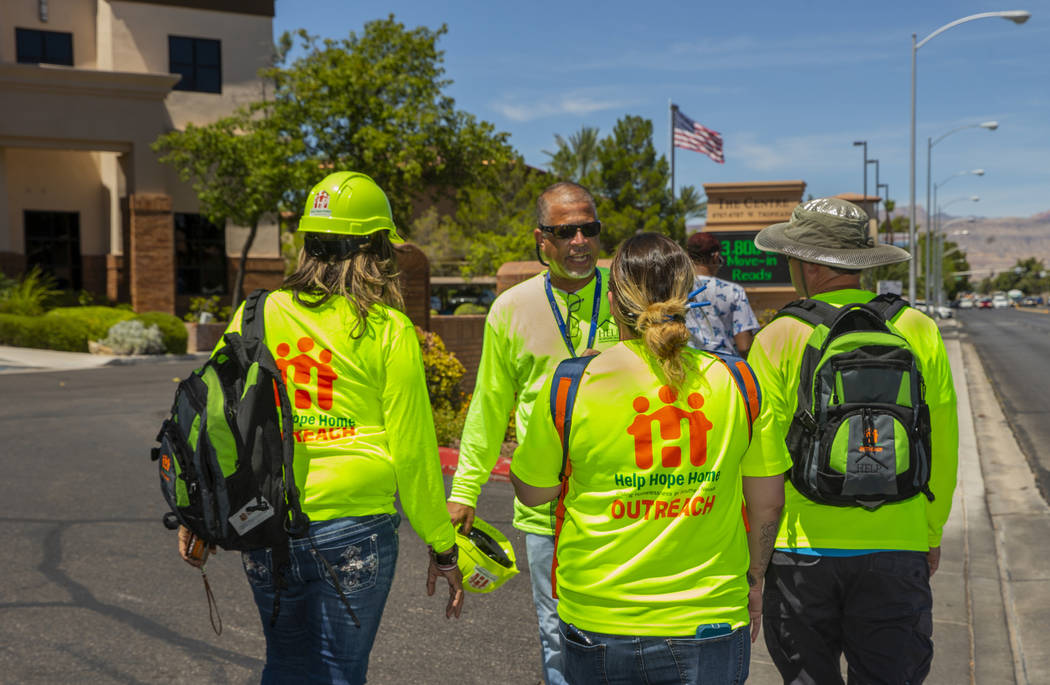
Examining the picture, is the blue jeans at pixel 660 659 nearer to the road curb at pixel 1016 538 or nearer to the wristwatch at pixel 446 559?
the wristwatch at pixel 446 559

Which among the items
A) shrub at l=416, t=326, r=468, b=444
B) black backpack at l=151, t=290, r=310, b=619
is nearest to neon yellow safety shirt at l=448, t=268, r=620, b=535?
black backpack at l=151, t=290, r=310, b=619

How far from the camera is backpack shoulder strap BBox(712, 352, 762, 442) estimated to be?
2.49m

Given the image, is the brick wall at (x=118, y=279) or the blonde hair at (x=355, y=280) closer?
the blonde hair at (x=355, y=280)

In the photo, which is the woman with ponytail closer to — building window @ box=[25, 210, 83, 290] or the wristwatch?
the wristwatch

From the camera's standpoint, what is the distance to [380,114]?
27.5 meters

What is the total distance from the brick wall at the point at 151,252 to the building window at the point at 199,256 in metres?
1.27

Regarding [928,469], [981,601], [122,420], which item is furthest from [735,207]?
[928,469]

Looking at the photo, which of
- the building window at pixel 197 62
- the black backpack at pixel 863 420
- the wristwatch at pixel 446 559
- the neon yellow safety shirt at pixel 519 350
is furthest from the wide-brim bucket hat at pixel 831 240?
the building window at pixel 197 62

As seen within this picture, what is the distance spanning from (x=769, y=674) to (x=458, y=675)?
1.58 meters

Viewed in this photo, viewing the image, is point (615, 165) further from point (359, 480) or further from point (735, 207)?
point (359, 480)

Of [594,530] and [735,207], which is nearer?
[594,530]

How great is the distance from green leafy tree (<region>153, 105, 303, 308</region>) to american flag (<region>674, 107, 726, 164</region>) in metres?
13.8

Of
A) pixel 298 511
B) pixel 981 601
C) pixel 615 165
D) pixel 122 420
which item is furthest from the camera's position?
pixel 615 165

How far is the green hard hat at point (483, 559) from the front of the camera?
312 cm
